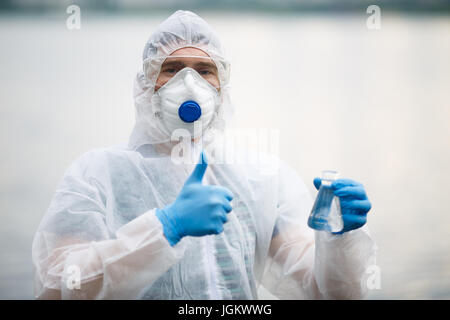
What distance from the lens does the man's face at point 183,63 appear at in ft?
3.69

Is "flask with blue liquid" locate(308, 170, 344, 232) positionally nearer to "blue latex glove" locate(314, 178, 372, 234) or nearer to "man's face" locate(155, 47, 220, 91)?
"blue latex glove" locate(314, 178, 372, 234)

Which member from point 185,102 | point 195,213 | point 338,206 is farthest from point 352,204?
point 185,102

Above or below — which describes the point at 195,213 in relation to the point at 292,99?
below

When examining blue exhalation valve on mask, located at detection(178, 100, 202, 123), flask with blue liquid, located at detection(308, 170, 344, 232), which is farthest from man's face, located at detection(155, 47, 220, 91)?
flask with blue liquid, located at detection(308, 170, 344, 232)

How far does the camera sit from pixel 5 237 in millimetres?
1671

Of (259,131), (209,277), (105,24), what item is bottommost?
(209,277)

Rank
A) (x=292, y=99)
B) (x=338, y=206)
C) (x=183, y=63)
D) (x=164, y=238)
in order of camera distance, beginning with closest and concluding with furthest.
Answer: (x=164, y=238) → (x=338, y=206) → (x=183, y=63) → (x=292, y=99)

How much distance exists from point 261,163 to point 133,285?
56 cm

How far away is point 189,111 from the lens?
1.06 meters

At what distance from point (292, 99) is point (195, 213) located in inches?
62.7

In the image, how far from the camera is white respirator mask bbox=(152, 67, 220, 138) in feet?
3.51

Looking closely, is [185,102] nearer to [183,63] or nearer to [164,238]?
[183,63]

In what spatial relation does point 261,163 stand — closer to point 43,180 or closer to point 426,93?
point 43,180

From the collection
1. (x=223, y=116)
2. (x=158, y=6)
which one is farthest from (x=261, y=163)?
(x=158, y=6)
